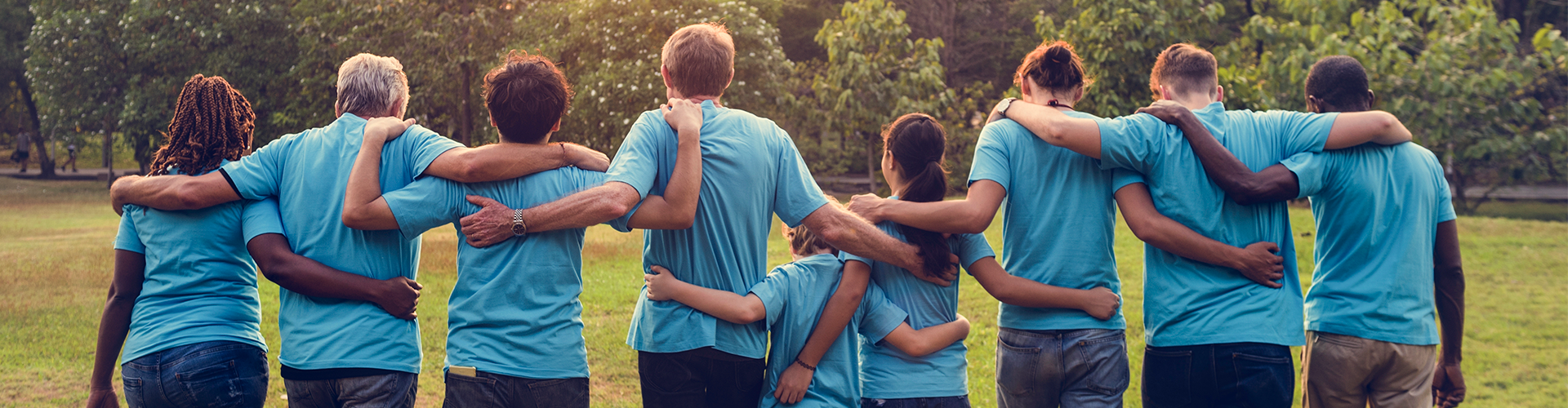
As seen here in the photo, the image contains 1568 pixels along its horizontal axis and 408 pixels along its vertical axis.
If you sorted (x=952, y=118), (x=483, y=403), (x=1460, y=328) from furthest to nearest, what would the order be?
(x=952, y=118)
(x=1460, y=328)
(x=483, y=403)

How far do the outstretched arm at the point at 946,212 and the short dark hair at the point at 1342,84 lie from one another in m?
1.29

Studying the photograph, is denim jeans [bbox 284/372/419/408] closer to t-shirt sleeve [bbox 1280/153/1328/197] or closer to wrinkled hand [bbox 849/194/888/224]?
wrinkled hand [bbox 849/194/888/224]

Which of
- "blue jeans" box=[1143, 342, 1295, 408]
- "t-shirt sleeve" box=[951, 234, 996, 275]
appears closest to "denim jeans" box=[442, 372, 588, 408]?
"t-shirt sleeve" box=[951, 234, 996, 275]

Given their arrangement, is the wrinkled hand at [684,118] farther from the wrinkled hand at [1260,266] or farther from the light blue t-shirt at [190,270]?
the wrinkled hand at [1260,266]

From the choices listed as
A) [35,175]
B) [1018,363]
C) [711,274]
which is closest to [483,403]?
[711,274]

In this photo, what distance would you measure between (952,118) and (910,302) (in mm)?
17166

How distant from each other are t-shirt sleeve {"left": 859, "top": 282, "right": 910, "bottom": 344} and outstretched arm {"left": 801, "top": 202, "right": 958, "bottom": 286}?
0.14 metres


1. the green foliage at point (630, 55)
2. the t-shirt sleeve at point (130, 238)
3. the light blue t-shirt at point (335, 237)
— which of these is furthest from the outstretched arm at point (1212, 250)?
the green foliage at point (630, 55)

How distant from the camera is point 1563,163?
54.5 feet

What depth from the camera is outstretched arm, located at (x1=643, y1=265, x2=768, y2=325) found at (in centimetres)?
293

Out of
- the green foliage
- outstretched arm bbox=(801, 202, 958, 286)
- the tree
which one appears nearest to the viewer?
outstretched arm bbox=(801, 202, 958, 286)

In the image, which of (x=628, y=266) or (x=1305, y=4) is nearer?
(x=628, y=266)

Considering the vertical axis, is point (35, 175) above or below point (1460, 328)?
below

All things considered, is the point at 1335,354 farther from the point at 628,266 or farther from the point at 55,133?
the point at 55,133
